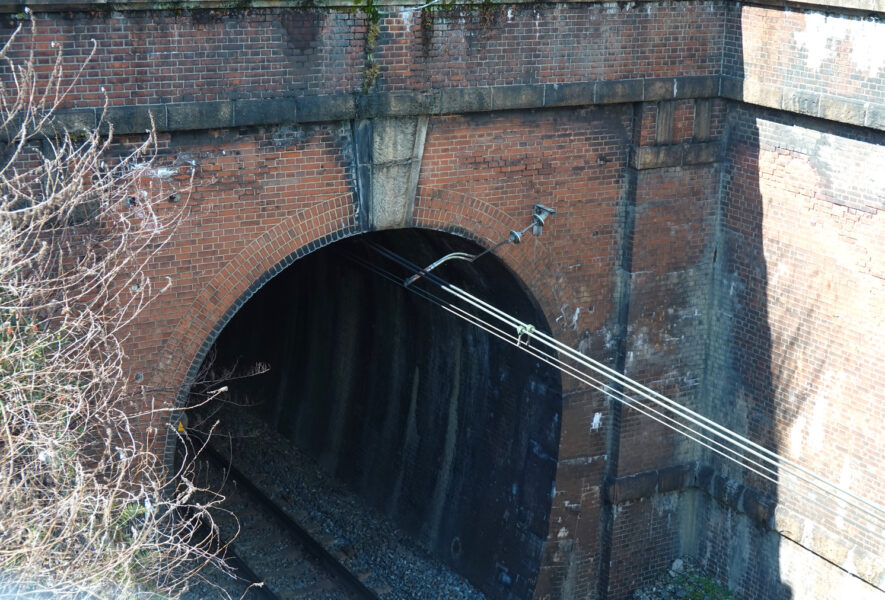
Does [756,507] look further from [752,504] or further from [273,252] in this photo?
[273,252]

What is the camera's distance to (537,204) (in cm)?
1089

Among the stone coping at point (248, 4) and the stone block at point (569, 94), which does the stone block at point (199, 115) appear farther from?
the stone block at point (569, 94)

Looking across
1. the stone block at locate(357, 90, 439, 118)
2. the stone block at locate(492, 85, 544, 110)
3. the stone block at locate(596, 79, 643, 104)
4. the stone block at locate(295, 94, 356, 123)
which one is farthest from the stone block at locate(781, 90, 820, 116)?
the stone block at locate(295, 94, 356, 123)

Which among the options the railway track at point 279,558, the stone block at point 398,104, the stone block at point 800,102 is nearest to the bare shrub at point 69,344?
the stone block at point 398,104

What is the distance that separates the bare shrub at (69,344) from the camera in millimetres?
6957

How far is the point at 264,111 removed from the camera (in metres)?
9.22

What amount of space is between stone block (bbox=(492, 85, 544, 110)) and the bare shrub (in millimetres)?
3060

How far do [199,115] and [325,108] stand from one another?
110 centimetres

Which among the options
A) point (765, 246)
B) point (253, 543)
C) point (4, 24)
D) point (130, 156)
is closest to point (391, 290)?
point (253, 543)

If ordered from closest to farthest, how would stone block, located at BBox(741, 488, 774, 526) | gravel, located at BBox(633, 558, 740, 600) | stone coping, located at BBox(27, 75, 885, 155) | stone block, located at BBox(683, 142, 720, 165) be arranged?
stone coping, located at BBox(27, 75, 885, 155) → stone block, located at BBox(683, 142, 720, 165) → stone block, located at BBox(741, 488, 774, 526) → gravel, located at BBox(633, 558, 740, 600)

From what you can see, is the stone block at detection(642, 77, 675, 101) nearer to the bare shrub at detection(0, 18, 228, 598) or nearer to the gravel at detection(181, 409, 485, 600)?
the bare shrub at detection(0, 18, 228, 598)

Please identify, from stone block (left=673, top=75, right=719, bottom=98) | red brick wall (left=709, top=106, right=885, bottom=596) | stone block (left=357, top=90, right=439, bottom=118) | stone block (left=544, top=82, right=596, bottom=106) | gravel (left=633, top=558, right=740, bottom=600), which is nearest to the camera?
stone block (left=357, top=90, right=439, bottom=118)

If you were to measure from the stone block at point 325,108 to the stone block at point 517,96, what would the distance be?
1.46 m

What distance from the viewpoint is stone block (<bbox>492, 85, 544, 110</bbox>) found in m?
10.3
